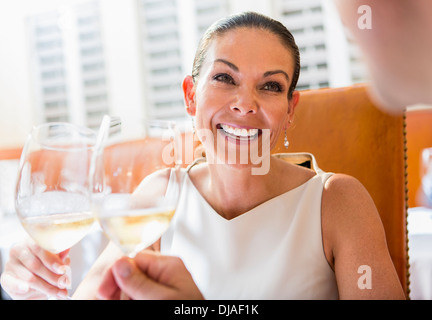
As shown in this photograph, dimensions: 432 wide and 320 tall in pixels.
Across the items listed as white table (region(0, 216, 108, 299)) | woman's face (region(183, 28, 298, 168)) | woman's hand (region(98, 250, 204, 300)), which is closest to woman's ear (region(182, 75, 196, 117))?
woman's face (region(183, 28, 298, 168))

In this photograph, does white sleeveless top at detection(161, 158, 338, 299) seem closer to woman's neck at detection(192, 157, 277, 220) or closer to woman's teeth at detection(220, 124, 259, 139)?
woman's neck at detection(192, 157, 277, 220)

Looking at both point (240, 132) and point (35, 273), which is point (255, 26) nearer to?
point (240, 132)

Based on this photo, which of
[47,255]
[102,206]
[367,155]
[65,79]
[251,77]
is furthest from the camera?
[65,79]

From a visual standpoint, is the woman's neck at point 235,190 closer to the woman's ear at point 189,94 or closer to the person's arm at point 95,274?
the woman's ear at point 189,94

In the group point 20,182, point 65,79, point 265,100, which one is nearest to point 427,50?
point 265,100

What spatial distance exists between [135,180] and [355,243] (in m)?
0.39

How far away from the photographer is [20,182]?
40 cm

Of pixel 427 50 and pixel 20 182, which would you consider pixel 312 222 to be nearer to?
pixel 427 50

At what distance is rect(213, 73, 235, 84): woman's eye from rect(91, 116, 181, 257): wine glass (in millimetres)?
263

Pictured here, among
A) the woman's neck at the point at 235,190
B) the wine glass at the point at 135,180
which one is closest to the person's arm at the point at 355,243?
the woman's neck at the point at 235,190

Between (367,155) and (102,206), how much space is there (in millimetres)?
541

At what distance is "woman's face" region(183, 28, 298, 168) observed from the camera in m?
0.58

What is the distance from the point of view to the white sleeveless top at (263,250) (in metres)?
0.60

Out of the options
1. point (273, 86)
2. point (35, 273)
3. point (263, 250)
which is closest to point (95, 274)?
point (35, 273)
